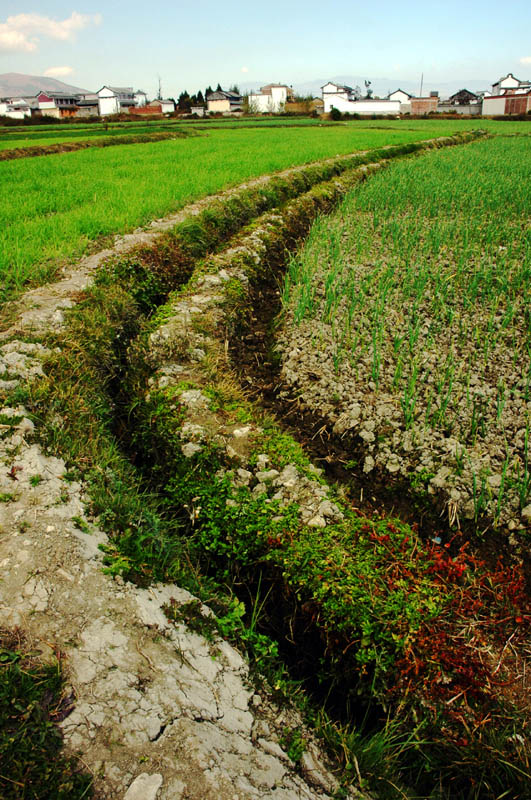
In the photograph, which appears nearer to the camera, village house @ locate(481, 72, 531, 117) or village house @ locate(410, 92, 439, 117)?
village house @ locate(481, 72, 531, 117)

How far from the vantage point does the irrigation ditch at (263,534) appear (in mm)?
2018

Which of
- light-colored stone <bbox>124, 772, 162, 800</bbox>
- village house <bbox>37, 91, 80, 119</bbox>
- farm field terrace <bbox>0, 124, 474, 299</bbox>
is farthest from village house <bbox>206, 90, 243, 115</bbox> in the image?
light-colored stone <bbox>124, 772, 162, 800</bbox>

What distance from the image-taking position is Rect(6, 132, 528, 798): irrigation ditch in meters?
2.02

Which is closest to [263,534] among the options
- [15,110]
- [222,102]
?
[222,102]

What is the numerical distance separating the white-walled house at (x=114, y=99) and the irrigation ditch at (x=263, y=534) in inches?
2487

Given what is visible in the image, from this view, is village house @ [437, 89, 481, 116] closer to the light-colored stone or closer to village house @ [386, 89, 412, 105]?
village house @ [386, 89, 412, 105]

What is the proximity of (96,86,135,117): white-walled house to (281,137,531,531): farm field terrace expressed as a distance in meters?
61.0

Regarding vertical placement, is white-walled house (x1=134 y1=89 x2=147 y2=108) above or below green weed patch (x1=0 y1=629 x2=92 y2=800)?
above

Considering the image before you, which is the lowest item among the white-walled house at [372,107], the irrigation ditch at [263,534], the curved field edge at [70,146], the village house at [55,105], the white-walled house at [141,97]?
the irrigation ditch at [263,534]

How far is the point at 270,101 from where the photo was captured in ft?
190

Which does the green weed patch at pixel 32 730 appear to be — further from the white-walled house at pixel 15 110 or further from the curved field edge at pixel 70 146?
the white-walled house at pixel 15 110

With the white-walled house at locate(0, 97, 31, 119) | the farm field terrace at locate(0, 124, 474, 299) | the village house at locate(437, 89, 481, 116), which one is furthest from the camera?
the white-walled house at locate(0, 97, 31, 119)

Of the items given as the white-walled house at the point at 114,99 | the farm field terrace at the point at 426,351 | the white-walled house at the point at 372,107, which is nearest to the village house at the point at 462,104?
the white-walled house at the point at 372,107

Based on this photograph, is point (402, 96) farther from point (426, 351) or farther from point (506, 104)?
point (426, 351)
